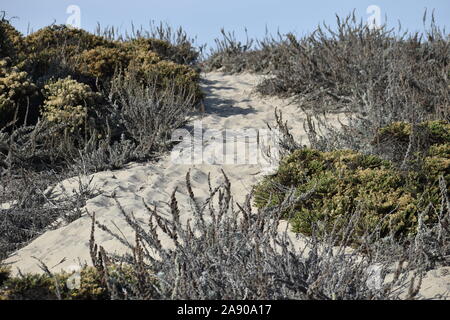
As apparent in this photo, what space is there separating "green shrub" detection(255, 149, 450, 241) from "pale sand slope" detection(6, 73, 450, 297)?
51 cm

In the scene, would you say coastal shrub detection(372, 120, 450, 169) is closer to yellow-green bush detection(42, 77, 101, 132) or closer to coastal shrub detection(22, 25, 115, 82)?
yellow-green bush detection(42, 77, 101, 132)

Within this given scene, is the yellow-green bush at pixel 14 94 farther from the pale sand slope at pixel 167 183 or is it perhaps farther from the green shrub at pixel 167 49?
the green shrub at pixel 167 49

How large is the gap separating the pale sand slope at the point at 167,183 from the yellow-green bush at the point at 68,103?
995 mm

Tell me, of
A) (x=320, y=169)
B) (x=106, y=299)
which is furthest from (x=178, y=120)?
(x=106, y=299)

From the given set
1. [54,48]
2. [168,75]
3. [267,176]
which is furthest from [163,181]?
[54,48]

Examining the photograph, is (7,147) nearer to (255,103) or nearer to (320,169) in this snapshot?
(320,169)

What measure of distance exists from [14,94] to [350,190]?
435cm

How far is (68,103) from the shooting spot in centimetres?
649

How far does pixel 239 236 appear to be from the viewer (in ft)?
10.5

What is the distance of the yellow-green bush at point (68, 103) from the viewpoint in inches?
248

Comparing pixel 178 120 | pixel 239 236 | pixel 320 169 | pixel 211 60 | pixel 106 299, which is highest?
pixel 211 60

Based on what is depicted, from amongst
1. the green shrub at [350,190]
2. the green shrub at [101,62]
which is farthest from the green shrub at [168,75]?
the green shrub at [350,190]

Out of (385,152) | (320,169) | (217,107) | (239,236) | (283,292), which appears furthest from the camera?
(217,107)
